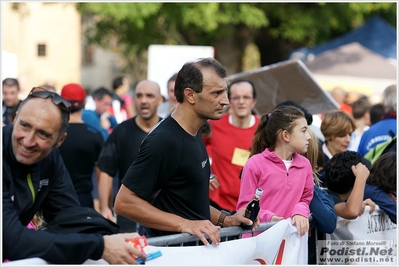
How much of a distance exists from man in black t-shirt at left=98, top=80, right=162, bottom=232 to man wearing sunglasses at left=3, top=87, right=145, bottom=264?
3657mm

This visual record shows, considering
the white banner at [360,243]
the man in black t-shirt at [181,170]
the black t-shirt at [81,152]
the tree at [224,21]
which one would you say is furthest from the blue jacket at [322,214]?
the tree at [224,21]

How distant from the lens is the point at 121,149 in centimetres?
727

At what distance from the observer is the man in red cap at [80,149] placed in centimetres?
755

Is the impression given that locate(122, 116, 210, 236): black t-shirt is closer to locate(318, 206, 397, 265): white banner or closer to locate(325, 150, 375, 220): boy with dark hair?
locate(325, 150, 375, 220): boy with dark hair

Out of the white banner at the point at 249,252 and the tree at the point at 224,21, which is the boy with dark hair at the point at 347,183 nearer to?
the white banner at the point at 249,252

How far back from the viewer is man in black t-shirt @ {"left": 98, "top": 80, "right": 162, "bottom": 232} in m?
7.22

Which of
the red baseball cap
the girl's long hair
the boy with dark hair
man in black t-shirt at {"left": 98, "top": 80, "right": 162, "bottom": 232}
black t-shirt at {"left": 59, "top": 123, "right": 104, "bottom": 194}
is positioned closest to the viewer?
the girl's long hair

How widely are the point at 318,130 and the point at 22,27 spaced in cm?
4866

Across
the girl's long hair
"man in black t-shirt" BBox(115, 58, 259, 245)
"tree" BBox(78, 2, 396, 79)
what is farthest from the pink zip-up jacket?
"tree" BBox(78, 2, 396, 79)

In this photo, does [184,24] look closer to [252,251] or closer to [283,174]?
[283,174]

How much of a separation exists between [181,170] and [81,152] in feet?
12.2

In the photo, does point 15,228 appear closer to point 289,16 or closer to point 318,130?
point 318,130

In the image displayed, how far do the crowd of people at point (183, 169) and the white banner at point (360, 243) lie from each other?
0.13 meters

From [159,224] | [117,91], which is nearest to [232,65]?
[117,91]
